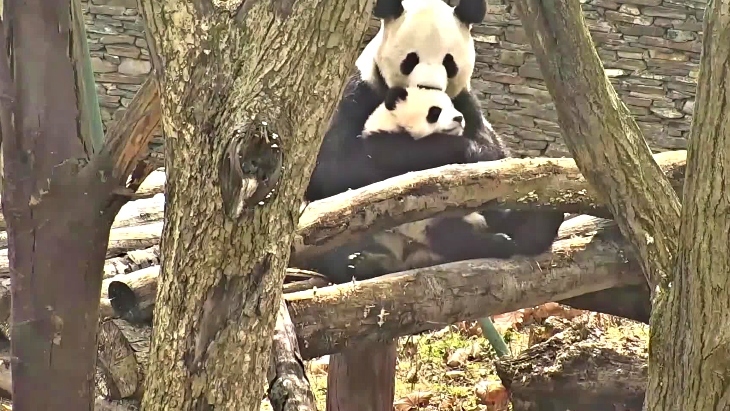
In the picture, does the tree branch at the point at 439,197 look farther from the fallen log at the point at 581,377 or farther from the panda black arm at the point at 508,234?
the fallen log at the point at 581,377

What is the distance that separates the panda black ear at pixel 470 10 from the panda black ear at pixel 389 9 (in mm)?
189

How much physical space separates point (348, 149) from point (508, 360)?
885 millimetres

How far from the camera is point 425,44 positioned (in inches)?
97.7

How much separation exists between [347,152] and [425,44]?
408 millimetres

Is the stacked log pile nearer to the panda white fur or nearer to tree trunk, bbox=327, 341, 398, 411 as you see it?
the panda white fur

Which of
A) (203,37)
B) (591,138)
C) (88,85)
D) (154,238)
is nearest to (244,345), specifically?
(203,37)

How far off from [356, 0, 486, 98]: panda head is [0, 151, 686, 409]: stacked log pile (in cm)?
54

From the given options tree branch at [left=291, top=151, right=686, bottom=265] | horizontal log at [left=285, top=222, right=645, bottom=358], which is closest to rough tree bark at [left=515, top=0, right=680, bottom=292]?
tree branch at [left=291, top=151, right=686, bottom=265]

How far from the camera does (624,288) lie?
2.36 m

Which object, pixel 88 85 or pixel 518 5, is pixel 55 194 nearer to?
pixel 88 85

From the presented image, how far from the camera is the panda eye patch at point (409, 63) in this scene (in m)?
2.50

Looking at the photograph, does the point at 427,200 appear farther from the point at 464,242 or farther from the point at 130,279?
the point at 130,279

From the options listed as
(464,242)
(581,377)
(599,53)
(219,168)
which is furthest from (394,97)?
(599,53)

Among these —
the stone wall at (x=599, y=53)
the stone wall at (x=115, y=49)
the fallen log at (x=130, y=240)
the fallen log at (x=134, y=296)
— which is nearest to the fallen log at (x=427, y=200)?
the fallen log at (x=130, y=240)
